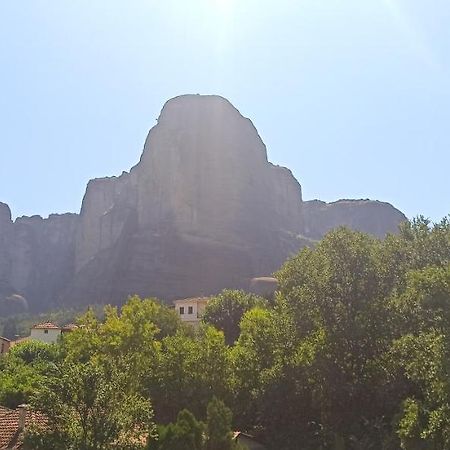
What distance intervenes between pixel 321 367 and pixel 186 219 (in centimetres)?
9894

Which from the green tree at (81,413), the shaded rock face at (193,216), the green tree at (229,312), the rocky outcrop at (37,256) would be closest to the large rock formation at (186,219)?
the shaded rock face at (193,216)

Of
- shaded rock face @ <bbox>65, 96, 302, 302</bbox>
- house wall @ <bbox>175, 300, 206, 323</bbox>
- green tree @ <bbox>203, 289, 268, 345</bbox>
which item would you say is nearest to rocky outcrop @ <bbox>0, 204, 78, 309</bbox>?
shaded rock face @ <bbox>65, 96, 302, 302</bbox>

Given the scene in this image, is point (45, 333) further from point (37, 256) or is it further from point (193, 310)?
point (37, 256)

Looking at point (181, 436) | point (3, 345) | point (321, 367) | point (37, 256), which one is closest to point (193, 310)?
point (3, 345)

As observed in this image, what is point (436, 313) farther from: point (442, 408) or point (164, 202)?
point (164, 202)

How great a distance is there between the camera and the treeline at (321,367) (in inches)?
749

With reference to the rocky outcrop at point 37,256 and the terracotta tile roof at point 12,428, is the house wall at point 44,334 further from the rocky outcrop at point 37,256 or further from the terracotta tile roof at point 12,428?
the rocky outcrop at point 37,256

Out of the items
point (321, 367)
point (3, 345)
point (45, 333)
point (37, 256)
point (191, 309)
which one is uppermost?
point (37, 256)

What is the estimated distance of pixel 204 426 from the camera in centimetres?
2152

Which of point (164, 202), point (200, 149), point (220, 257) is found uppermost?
point (200, 149)

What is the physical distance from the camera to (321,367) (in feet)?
87.0

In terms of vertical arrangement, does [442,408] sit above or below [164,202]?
below

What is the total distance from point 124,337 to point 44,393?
20319mm

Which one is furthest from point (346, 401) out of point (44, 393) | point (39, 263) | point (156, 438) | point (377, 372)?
point (39, 263)
